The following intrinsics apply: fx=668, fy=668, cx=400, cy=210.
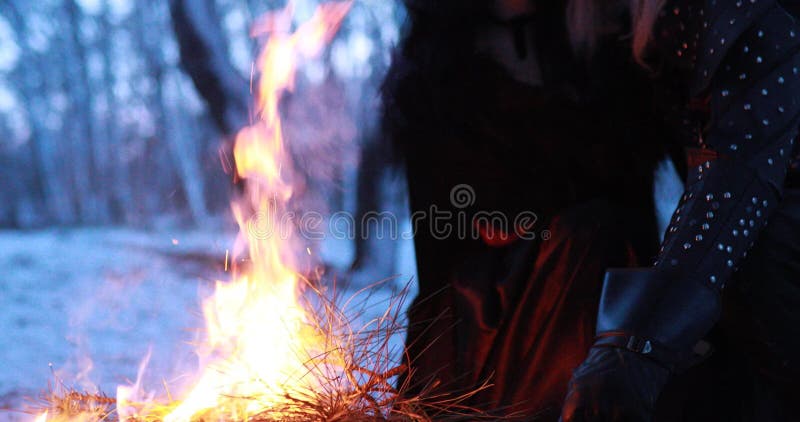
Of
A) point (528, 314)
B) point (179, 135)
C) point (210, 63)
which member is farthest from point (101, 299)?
point (528, 314)

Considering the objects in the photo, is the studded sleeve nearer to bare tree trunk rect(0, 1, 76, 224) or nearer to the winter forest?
the winter forest

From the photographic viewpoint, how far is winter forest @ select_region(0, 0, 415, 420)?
2.06 meters

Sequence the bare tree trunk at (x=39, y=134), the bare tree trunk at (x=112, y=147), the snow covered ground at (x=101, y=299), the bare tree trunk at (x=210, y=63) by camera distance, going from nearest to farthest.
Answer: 1. the snow covered ground at (x=101, y=299)
2. the bare tree trunk at (x=210, y=63)
3. the bare tree trunk at (x=39, y=134)
4. the bare tree trunk at (x=112, y=147)

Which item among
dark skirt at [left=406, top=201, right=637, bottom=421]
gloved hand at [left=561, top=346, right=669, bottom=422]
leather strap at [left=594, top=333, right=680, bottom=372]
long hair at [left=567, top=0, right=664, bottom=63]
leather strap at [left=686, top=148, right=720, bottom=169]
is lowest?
gloved hand at [left=561, top=346, right=669, bottom=422]

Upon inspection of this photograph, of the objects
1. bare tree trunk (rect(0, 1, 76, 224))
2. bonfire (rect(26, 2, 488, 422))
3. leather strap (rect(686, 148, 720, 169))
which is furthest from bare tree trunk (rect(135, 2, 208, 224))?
leather strap (rect(686, 148, 720, 169))

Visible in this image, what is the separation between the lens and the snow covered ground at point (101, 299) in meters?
1.85

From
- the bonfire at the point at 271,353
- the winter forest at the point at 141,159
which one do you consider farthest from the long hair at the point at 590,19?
the winter forest at the point at 141,159

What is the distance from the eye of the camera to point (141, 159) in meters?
2.53

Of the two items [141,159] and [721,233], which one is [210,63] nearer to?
[141,159]

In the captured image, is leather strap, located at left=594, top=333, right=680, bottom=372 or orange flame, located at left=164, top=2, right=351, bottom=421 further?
orange flame, located at left=164, top=2, right=351, bottom=421

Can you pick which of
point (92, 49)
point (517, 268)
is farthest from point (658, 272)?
point (92, 49)

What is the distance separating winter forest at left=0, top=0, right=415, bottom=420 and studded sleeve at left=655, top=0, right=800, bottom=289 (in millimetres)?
1311

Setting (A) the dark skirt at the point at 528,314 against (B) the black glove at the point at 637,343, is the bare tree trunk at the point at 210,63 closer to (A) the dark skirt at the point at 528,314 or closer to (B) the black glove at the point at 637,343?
(A) the dark skirt at the point at 528,314

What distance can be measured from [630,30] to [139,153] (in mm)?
2029
